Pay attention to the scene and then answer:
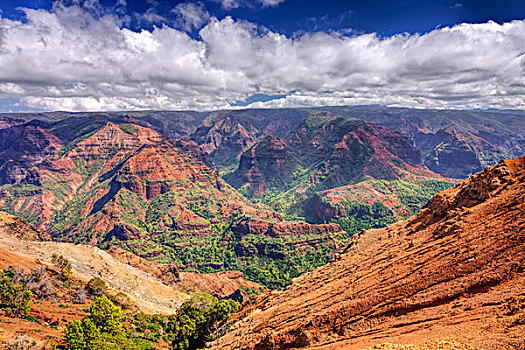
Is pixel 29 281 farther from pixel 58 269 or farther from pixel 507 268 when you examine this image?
pixel 507 268

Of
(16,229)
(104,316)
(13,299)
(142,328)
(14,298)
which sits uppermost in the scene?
(14,298)

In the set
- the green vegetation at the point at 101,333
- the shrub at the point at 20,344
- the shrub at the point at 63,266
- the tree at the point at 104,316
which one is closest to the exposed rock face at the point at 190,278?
the shrub at the point at 63,266

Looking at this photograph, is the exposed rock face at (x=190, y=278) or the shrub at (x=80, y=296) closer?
the shrub at (x=80, y=296)

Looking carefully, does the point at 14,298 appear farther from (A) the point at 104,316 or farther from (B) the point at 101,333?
(B) the point at 101,333

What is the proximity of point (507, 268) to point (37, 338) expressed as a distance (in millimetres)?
56338

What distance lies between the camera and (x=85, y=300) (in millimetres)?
62031

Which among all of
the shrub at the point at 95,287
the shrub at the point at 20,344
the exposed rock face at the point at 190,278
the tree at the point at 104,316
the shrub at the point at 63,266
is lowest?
the exposed rock face at the point at 190,278

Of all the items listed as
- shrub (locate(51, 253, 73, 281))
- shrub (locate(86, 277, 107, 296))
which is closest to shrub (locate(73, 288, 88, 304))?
shrub (locate(86, 277, 107, 296))

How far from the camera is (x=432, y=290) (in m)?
26.0

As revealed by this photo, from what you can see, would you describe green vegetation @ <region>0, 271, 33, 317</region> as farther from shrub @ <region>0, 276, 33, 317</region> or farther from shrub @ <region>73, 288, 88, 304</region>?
shrub @ <region>73, 288, 88, 304</region>

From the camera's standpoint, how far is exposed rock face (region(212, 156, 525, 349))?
65.5ft

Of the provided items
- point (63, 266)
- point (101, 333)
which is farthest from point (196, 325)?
point (63, 266)

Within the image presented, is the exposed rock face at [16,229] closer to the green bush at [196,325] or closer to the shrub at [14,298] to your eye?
the shrub at [14,298]

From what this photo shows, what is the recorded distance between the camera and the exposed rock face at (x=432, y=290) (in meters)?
20.0
